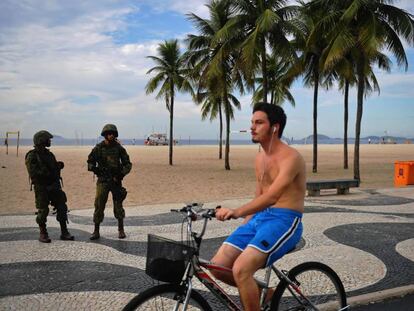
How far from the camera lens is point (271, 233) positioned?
2.94 meters

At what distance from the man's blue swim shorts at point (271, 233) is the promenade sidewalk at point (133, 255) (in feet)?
5.69

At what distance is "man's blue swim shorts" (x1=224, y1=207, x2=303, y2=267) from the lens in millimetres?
2922

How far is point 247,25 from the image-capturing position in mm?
20750

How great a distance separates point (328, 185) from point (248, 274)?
33.7 ft

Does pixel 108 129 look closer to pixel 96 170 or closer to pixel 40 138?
pixel 96 170

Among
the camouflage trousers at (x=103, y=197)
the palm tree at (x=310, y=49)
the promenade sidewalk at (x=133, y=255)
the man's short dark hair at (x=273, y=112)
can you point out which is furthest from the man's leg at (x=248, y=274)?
the palm tree at (x=310, y=49)

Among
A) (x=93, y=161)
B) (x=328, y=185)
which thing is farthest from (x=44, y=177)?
(x=328, y=185)

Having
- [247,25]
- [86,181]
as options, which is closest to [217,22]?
[247,25]

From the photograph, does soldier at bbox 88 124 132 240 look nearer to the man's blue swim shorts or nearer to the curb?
the curb

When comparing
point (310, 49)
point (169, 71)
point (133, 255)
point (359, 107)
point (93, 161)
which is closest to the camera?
point (133, 255)

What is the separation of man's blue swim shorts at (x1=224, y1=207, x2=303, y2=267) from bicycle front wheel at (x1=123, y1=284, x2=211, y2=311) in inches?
19.2

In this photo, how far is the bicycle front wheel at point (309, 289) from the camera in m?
3.22

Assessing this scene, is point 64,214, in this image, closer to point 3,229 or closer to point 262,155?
point 3,229

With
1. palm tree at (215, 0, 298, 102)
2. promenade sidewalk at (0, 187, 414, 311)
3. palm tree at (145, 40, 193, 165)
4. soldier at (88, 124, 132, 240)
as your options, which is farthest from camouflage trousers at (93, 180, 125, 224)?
palm tree at (145, 40, 193, 165)
